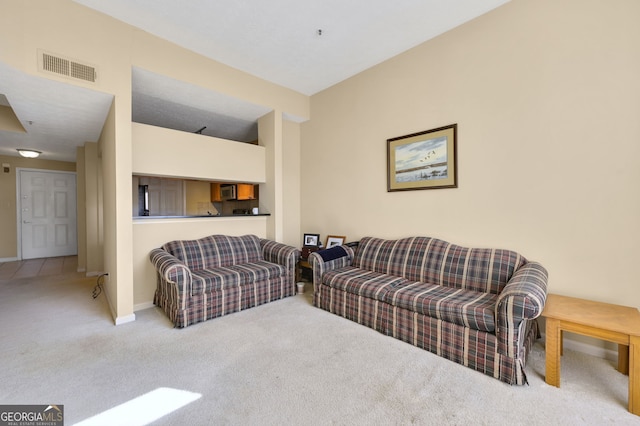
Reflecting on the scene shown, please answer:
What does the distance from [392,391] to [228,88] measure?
12.3ft

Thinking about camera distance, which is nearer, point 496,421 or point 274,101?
point 496,421

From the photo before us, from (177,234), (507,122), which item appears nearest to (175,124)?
(177,234)

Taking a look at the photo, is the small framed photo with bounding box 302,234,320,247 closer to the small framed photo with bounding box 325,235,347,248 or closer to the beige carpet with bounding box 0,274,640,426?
the small framed photo with bounding box 325,235,347,248

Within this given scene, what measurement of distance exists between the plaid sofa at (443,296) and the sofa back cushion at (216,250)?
1.09 meters

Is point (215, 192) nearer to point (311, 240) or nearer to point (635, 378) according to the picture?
point (311, 240)

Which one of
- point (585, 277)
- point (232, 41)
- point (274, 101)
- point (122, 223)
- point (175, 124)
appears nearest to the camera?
point (585, 277)

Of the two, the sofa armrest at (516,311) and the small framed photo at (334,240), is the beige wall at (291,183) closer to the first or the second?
the small framed photo at (334,240)

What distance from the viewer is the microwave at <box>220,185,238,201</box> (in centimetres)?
573

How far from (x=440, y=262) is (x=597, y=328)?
1217mm

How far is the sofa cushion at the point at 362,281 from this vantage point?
2657mm

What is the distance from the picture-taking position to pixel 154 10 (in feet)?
8.64

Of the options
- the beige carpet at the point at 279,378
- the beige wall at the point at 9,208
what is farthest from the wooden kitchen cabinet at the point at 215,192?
the beige carpet at the point at 279,378

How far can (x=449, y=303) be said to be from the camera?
7.14 feet

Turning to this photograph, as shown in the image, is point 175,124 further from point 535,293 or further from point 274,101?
point 535,293
